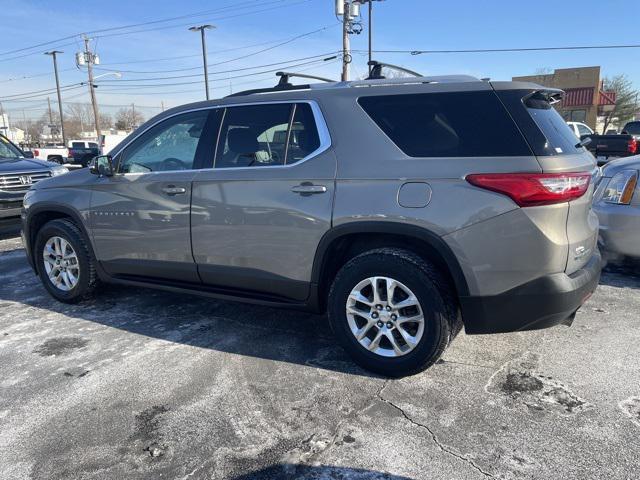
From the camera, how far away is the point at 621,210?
4.77 meters

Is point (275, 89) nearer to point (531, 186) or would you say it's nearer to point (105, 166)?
point (105, 166)

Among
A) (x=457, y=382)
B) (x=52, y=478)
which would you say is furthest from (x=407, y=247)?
(x=52, y=478)

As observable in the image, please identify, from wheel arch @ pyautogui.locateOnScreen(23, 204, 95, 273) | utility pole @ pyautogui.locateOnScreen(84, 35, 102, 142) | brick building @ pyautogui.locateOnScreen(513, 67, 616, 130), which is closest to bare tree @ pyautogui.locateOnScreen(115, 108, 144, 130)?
utility pole @ pyautogui.locateOnScreen(84, 35, 102, 142)

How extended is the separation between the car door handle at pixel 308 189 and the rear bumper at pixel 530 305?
112cm

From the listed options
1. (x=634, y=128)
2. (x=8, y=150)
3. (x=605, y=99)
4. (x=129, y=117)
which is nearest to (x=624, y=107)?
(x=605, y=99)

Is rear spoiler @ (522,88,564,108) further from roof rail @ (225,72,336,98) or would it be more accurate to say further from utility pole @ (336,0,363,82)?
utility pole @ (336,0,363,82)

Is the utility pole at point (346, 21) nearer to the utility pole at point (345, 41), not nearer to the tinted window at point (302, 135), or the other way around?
the utility pole at point (345, 41)

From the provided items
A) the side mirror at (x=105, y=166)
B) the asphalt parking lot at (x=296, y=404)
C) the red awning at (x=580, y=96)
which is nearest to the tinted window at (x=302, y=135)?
the asphalt parking lot at (x=296, y=404)

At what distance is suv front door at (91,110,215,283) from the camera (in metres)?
3.88

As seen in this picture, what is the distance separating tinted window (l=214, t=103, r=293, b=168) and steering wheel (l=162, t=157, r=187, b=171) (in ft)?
1.20

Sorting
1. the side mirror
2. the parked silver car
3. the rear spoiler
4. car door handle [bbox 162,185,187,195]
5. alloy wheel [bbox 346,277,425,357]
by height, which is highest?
the rear spoiler

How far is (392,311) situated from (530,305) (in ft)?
2.63

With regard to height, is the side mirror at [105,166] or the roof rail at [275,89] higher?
the roof rail at [275,89]

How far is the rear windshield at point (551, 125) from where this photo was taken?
2815 mm
